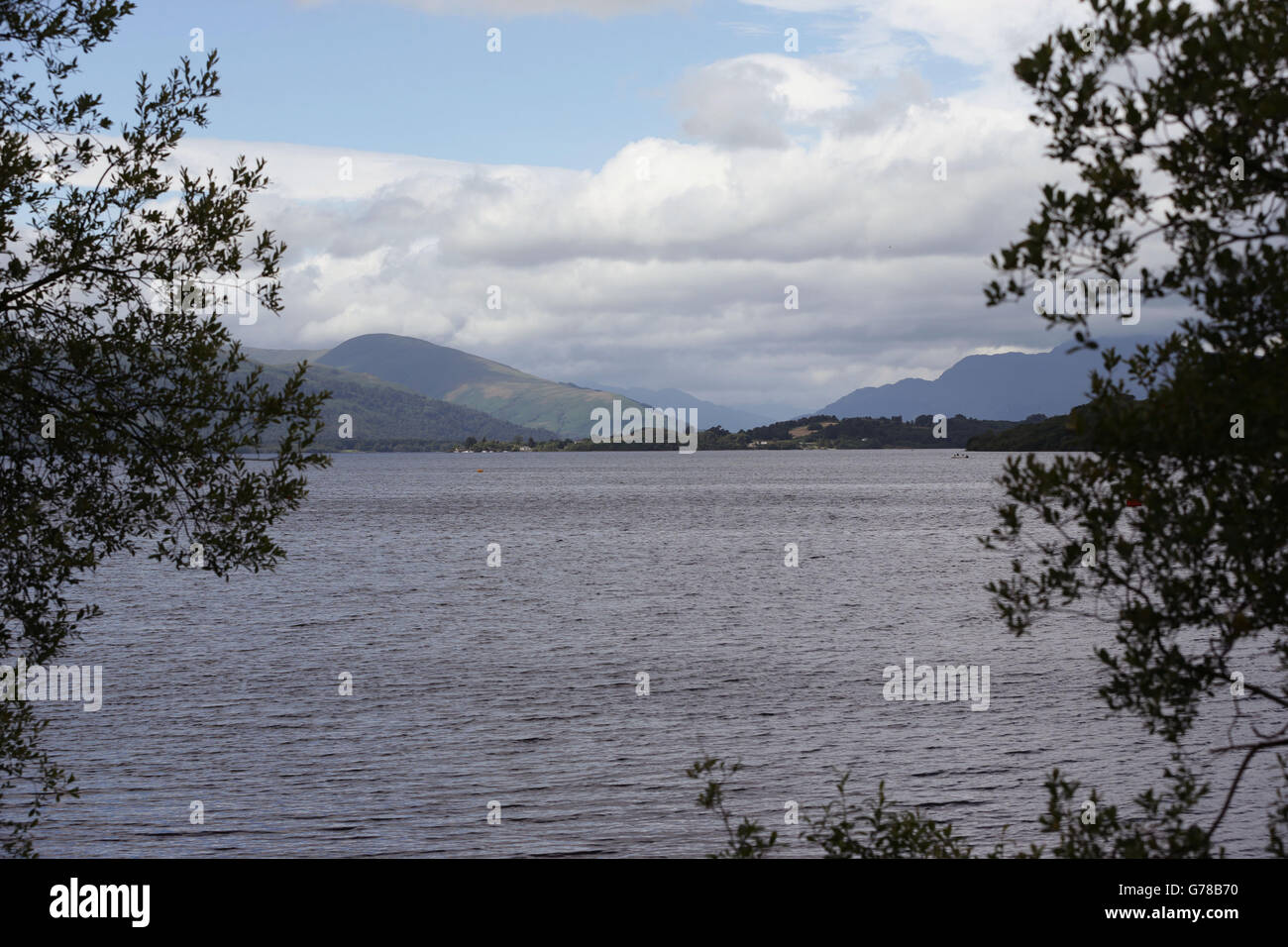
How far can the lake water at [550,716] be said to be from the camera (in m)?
30.8

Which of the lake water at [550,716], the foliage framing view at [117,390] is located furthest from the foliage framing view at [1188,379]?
the foliage framing view at [117,390]

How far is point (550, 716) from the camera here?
42562 millimetres

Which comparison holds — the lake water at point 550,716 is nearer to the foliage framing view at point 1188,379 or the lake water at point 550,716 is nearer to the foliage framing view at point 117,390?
the foliage framing view at point 1188,379

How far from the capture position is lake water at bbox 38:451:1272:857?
30.8 meters

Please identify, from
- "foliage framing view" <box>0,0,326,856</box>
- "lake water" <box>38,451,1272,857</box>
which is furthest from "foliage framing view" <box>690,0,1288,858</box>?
"foliage framing view" <box>0,0,326,856</box>

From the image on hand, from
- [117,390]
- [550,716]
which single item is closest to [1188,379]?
[117,390]

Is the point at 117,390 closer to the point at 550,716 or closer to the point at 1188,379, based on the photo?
the point at 1188,379

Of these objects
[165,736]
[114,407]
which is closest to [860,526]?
[165,736]

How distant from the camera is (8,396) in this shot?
1323 centimetres

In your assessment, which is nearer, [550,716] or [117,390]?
[117,390]

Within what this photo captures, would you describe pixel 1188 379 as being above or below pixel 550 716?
above

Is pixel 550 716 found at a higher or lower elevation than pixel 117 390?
lower

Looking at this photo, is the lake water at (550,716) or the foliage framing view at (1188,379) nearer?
the foliage framing view at (1188,379)
